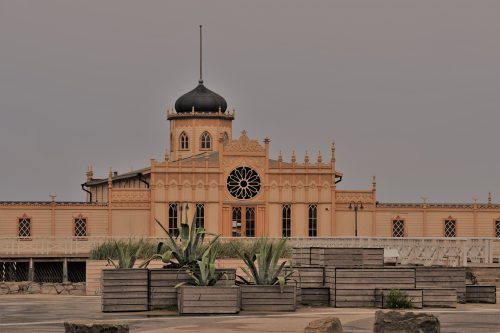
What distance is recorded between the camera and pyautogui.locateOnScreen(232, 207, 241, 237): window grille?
70438 mm

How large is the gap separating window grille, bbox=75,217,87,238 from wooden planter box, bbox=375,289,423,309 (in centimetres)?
4199

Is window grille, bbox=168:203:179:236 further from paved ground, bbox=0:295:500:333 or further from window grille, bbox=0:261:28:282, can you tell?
paved ground, bbox=0:295:500:333

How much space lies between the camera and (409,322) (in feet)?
69.1

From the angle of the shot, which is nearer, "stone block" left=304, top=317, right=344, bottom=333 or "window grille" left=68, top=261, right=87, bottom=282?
"stone block" left=304, top=317, right=344, bottom=333

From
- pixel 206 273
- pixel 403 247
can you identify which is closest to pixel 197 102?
pixel 403 247

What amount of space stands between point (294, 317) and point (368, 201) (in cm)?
4609

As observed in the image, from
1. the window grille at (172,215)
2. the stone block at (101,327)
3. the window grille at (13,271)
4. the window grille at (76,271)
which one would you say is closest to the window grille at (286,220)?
the window grille at (172,215)

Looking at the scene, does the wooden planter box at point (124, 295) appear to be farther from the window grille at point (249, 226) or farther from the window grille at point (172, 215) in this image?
the window grille at point (249, 226)

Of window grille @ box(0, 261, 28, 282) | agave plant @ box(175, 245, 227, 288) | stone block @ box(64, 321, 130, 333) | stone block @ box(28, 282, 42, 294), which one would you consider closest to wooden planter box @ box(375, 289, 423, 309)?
agave plant @ box(175, 245, 227, 288)

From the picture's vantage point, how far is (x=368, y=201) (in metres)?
71.8

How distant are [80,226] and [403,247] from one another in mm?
25840

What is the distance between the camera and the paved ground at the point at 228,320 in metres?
23.7

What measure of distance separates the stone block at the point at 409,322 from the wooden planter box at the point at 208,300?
19.8 ft

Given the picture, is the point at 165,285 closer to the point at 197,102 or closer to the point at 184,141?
the point at 184,141
